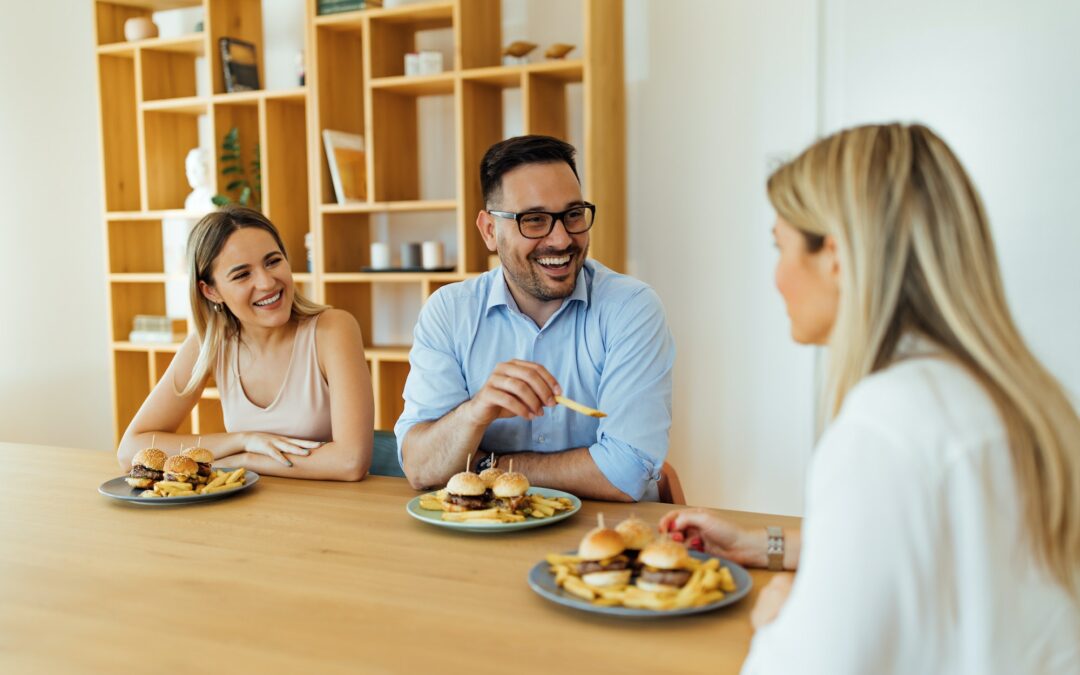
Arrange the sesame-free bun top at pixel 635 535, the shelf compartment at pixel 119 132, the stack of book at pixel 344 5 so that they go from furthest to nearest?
the shelf compartment at pixel 119 132 → the stack of book at pixel 344 5 → the sesame-free bun top at pixel 635 535

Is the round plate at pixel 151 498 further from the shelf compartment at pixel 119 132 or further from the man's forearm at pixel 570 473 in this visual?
the shelf compartment at pixel 119 132

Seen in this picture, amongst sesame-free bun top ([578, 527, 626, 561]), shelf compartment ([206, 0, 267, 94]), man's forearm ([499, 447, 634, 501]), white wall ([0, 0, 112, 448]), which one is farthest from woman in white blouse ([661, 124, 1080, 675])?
white wall ([0, 0, 112, 448])

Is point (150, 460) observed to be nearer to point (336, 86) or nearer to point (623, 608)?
point (623, 608)

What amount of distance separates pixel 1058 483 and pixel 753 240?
2.79 metres

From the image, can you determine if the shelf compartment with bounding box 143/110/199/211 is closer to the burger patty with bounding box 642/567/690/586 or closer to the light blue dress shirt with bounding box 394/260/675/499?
the light blue dress shirt with bounding box 394/260/675/499

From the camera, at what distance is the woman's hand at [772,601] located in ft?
3.64

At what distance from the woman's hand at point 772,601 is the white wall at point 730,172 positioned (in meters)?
2.21

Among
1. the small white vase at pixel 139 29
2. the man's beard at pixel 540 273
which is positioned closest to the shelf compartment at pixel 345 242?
the small white vase at pixel 139 29

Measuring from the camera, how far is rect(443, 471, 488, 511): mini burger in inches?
66.7

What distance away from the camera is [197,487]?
1.96 meters

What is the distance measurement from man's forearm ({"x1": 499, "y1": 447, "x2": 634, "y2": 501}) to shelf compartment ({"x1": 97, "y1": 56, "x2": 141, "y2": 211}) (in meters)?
3.29

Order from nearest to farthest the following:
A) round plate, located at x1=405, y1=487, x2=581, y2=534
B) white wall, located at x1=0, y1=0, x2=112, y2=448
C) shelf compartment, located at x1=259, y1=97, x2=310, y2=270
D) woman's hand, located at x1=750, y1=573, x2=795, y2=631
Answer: woman's hand, located at x1=750, y1=573, x2=795, y2=631
round plate, located at x1=405, y1=487, x2=581, y2=534
shelf compartment, located at x1=259, y1=97, x2=310, y2=270
white wall, located at x1=0, y1=0, x2=112, y2=448

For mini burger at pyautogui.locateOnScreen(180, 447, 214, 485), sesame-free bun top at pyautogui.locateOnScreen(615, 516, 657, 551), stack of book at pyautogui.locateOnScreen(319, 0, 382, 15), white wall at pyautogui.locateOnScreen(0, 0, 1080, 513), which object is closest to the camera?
sesame-free bun top at pyautogui.locateOnScreen(615, 516, 657, 551)

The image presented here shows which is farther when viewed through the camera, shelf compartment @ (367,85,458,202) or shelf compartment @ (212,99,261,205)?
shelf compartment @ (212,99,261,205)
